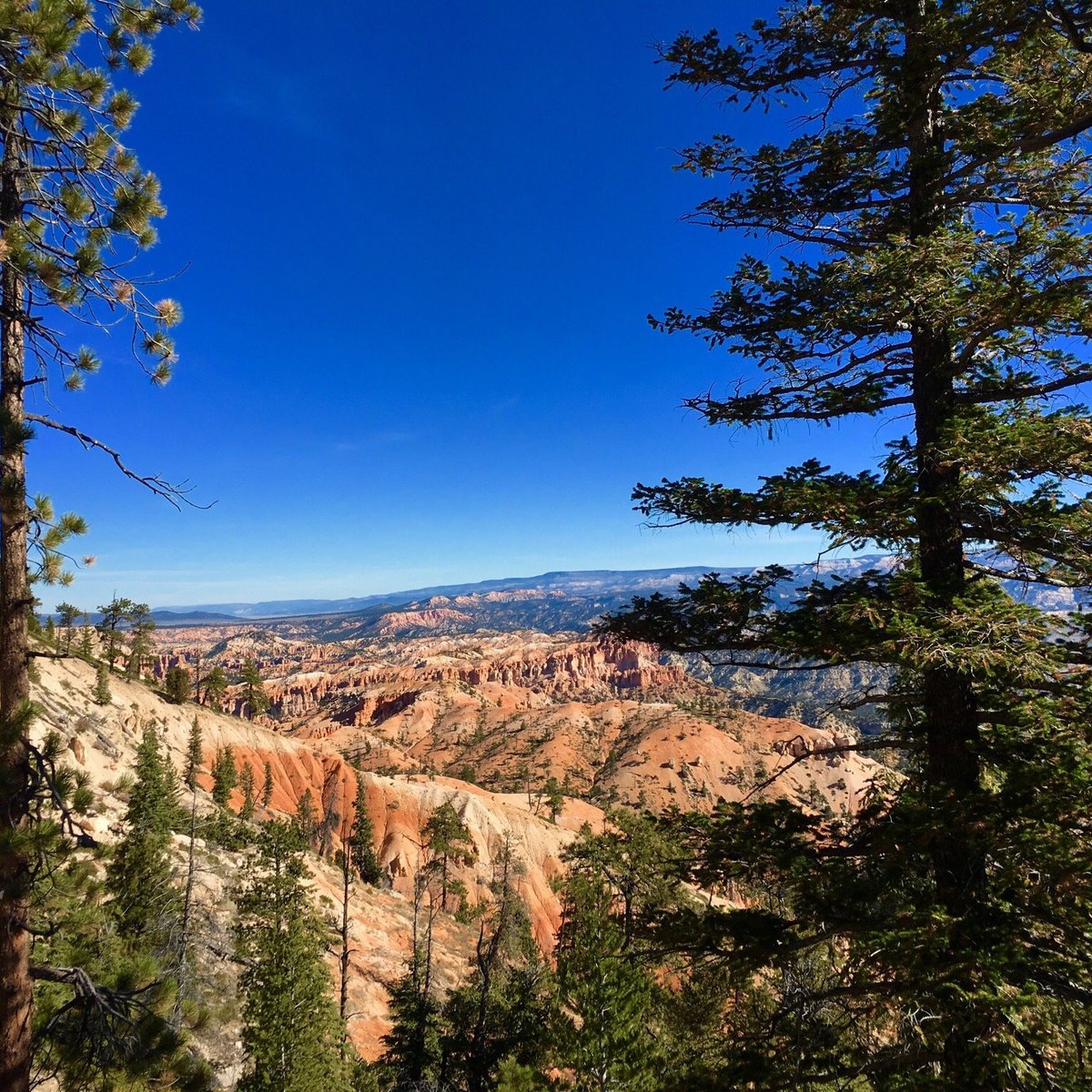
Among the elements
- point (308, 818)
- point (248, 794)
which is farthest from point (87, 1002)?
point (308, 818)

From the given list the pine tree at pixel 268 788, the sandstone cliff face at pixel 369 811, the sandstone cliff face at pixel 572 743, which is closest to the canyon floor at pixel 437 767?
the sandstone cliff face at pixel 369 811

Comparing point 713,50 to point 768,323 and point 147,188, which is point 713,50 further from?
point 147,188

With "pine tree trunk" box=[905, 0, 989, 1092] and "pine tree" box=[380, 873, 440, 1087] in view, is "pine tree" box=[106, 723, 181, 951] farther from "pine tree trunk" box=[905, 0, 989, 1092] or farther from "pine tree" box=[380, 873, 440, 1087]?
"pine tree trunk" box=[905, 0, 989, 1092]

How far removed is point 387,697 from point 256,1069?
148 metres

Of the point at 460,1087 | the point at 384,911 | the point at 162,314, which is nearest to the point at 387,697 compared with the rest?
the point at 384,911

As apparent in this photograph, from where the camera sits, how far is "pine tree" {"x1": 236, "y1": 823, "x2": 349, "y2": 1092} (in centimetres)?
1527

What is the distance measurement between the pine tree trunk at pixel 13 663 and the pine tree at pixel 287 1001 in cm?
1416

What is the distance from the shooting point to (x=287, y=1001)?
15.9m

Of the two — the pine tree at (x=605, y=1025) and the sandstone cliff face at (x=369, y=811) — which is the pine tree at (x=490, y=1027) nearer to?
the sandstone cliff face at (x=369, y=811)

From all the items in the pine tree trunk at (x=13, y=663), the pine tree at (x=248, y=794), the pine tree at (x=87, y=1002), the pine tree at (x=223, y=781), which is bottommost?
the pine tree at (x=248, y=794)

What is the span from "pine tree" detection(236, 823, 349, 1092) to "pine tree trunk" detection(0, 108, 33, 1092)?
557 inches

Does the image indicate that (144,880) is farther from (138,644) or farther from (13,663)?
(138,644)

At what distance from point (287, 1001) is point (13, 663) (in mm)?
16293

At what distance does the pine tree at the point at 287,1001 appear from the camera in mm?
15273
